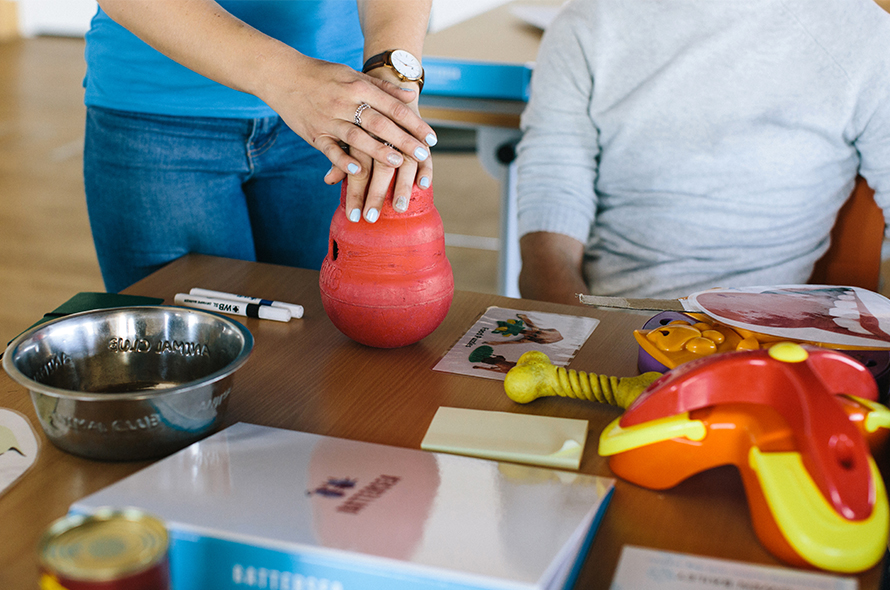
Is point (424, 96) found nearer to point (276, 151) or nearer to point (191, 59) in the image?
point (276, 151)

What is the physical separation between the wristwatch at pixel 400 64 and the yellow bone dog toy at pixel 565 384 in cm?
35

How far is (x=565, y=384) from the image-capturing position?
678 mm

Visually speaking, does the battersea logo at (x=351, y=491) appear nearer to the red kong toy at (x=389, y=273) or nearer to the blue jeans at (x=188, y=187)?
the red kong toy at (x=389, y=273)

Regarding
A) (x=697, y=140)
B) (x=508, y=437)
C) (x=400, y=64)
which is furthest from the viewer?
(x=697, y=140)

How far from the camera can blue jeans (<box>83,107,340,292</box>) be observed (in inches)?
39.7

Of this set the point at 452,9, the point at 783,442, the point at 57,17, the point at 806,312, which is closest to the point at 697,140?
the point at 806,312

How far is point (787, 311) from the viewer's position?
71cm

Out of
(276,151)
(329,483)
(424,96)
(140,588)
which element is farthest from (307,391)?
(424,96)

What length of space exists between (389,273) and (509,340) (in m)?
0.15

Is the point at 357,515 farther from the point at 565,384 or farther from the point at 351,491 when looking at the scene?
the point at 565,384

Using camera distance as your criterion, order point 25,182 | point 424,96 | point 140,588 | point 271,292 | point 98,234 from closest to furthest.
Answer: point 140,588 < point 271,292 < point 98,234 < point 424,96 < point 25,182

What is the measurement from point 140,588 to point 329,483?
→ 185 mm

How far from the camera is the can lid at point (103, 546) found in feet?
1.16

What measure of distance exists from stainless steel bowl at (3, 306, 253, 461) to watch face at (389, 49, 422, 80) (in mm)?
334
